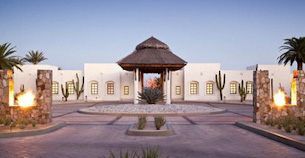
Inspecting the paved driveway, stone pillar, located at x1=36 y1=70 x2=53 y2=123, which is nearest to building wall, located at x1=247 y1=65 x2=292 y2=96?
the paved driveway

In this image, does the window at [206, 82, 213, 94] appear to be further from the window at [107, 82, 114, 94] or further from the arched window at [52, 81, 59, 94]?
the arched window at [52, 81, 59, 94]

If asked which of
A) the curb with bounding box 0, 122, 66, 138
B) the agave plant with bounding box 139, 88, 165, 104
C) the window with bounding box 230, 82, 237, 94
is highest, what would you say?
the window with bounding box 230, 82, 237, 94

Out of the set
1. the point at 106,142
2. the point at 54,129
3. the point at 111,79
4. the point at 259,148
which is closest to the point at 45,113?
the point at 54,129

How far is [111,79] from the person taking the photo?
117 ft

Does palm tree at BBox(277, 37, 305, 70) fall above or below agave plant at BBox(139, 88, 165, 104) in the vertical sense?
above

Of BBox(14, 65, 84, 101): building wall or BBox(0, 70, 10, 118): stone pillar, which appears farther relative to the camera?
BBox(14, 65, 84, 101): building wall

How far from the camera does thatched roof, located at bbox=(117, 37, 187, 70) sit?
2314 centimetres

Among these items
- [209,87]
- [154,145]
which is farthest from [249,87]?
[154,145]

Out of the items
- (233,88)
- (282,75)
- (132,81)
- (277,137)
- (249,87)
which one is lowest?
(277,137)

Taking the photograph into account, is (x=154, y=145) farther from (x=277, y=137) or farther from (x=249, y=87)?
(x=249, y=87)

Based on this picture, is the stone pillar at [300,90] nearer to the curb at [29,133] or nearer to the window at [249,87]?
the curb at [29,133]

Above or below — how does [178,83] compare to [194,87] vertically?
above

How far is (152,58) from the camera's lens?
2373 centimetres

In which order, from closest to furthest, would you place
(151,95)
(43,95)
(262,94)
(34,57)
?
(43,95)
(262,94)
(151,95)
(34,57)
